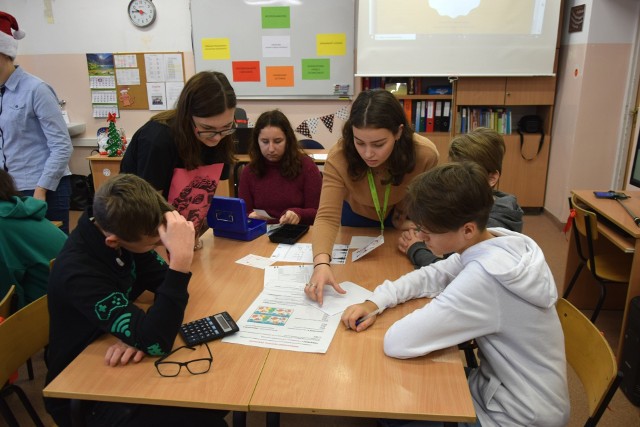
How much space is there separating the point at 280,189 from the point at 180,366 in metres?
1.63

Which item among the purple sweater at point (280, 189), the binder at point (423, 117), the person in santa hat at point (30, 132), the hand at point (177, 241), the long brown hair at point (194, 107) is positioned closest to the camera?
the hand at point (177, 241)

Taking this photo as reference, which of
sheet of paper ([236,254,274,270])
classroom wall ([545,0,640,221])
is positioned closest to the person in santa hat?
sheet of paper ([236,254,274,270])

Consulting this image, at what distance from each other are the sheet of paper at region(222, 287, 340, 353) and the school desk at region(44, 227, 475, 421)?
0.09 feet

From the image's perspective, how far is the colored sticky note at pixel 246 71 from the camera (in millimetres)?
5246

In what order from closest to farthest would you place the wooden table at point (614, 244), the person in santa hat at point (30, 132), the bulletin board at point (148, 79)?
the wooden table at point (614, 244)
the person in santa hat at point (30, 132)
the bulletin board at point (148, 79)

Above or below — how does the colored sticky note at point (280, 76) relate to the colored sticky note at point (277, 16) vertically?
below

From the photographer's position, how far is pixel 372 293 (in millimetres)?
1548

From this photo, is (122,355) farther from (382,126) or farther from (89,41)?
(89,41)

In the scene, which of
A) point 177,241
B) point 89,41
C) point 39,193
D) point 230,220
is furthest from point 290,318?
point 89,41

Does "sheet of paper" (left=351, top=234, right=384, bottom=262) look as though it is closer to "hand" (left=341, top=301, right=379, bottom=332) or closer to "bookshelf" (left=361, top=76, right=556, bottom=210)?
"hand" (left=341, top=301, right=379, bottom=332)

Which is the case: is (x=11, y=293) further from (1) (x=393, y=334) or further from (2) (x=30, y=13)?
(2) (x=30, y=13)

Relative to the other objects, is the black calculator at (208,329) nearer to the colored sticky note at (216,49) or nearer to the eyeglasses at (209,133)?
the eyeglasses at (209,133)

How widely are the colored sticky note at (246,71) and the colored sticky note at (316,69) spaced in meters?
0.52

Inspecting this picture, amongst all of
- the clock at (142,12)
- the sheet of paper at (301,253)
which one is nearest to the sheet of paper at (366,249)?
the sheet of paper at (301,253)
